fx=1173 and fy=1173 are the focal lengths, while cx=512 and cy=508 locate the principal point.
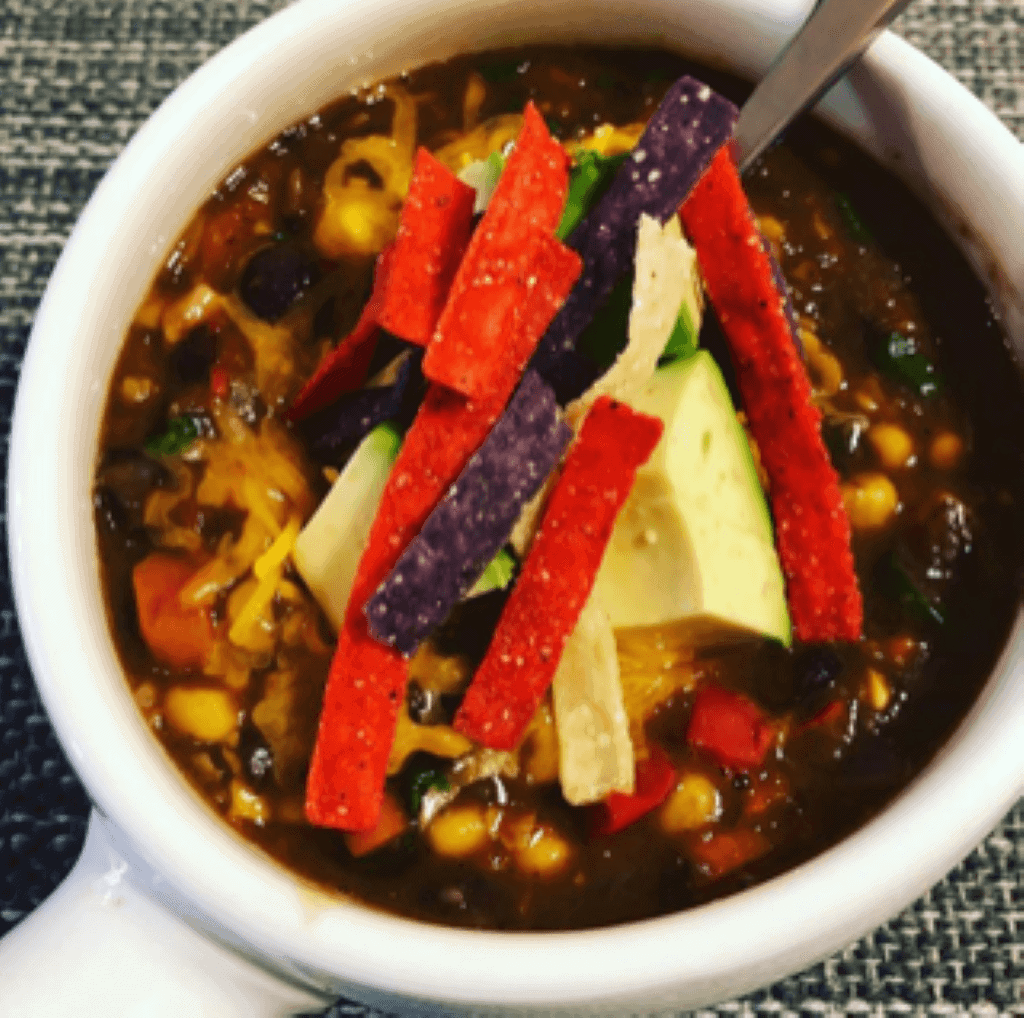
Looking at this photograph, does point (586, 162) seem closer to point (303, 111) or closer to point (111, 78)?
point (303, 111)

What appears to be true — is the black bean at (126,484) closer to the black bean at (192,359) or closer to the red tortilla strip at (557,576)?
the black bean at (192,359)

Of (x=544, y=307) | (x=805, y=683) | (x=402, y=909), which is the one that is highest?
(x=544, y=307)

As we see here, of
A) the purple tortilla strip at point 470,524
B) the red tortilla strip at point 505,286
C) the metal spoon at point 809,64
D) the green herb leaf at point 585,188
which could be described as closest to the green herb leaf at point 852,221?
the metal spoon at point 809,64

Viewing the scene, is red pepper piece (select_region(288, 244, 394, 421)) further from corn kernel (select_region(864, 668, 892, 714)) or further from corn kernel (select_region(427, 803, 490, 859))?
corn kernel (select_region(864, 668, 892, 714))

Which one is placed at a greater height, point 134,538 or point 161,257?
point 161,257

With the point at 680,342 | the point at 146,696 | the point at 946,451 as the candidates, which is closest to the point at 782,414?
the point at 680,342

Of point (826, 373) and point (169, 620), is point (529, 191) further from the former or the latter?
point (169, 620)

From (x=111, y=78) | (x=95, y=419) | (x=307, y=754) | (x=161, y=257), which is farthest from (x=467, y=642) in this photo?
(x=111, y=78)
